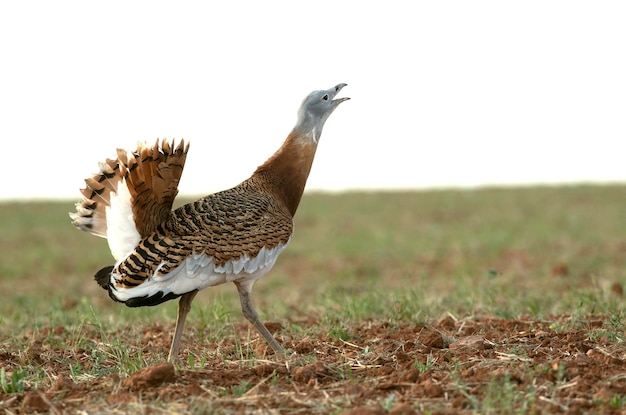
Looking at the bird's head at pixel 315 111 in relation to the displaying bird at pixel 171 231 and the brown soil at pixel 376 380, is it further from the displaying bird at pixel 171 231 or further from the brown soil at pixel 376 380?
the brown soil at pixel 376 380

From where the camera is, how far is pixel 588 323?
5.59 meters

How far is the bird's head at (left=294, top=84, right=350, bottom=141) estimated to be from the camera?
5.70 m

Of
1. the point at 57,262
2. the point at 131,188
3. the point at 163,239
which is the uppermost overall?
the point at 131,188

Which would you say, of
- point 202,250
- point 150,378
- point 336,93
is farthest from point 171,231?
point 336,93

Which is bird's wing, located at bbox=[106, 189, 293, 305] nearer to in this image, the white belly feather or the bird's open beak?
the white belly feather

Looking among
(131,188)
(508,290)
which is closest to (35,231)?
(508,290)

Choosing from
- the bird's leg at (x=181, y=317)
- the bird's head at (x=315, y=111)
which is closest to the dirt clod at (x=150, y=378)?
the bird's leg at (x=181, y=317)

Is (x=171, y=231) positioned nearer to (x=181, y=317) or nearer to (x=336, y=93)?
(x=181, y=317)

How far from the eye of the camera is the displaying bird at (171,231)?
183 inches

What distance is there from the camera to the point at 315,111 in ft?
18.9

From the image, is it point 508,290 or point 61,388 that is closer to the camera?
point 61,388

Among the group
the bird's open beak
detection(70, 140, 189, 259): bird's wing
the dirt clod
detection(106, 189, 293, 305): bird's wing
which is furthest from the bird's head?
the dirt clod

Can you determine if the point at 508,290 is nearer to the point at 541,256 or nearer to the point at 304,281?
the point at 304,281

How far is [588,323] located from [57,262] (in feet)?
44.9
